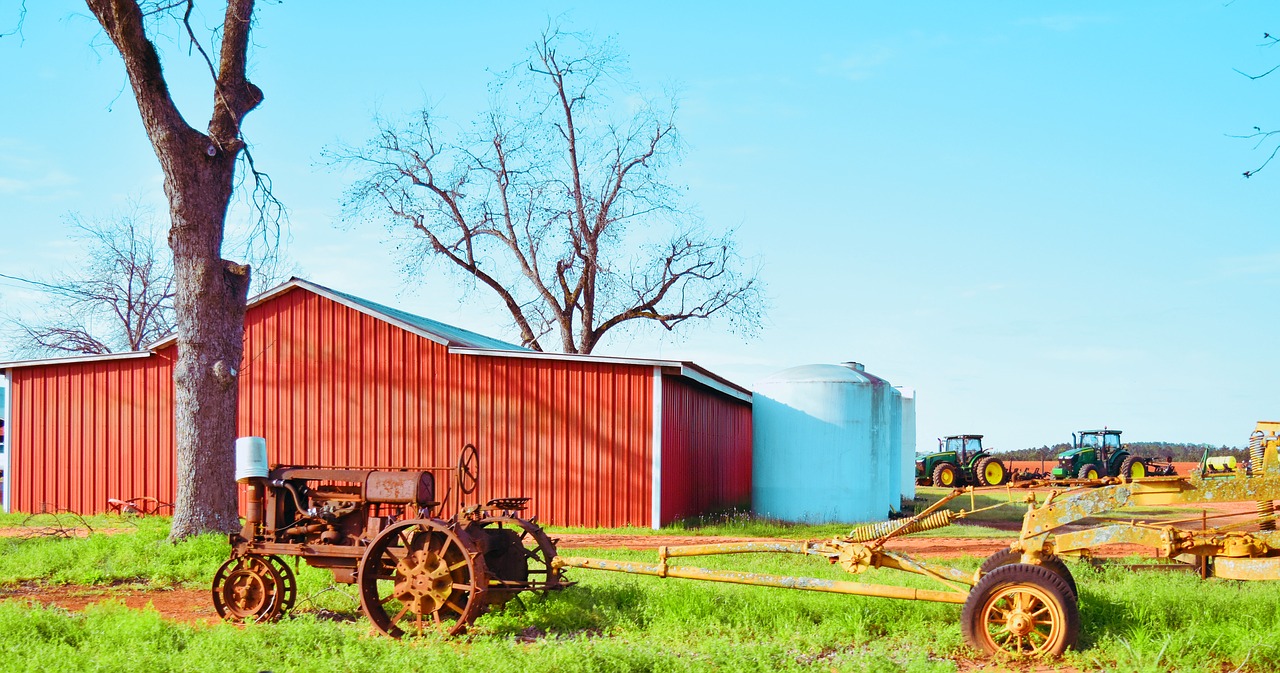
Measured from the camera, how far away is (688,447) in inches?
773

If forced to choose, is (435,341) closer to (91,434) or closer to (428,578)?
(91,434)

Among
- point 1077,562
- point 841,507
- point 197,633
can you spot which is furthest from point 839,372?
point 197,633

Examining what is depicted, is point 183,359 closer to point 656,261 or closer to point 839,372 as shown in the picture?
point 839,372

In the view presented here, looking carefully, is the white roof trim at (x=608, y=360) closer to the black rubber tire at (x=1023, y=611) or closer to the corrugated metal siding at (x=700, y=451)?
the corrugated metal siding at (x=700, y=451)

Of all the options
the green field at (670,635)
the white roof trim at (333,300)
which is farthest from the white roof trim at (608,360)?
the green field at (670,635)

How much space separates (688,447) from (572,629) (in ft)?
38.2

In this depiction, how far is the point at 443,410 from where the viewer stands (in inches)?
734

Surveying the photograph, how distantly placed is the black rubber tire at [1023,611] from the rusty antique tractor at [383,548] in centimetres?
321

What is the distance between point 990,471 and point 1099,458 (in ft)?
12.2

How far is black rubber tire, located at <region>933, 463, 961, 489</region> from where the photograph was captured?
113 ft

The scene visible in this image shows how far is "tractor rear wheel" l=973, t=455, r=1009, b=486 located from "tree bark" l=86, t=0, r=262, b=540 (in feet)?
84.9

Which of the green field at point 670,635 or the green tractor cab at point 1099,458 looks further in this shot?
the green tractor cab at point 1099,458

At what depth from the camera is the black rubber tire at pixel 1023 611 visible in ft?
22.5

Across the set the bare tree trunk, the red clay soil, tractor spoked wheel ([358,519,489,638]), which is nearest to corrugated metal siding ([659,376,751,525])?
the bare tree trunk
